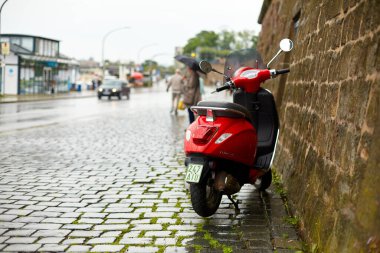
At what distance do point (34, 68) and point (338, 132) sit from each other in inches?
1778

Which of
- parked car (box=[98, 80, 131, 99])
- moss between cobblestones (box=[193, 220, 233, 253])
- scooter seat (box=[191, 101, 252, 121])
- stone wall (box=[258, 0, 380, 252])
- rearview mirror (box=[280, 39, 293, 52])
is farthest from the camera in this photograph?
parked car (box=[98, 80, 131, 99])

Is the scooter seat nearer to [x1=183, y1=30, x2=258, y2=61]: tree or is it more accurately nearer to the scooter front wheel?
the scooter front wheel

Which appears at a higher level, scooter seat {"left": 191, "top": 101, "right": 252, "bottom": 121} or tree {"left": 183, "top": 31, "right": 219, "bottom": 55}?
tree {"left": 183, "top": 31, "right": 219, "bottom": 55}

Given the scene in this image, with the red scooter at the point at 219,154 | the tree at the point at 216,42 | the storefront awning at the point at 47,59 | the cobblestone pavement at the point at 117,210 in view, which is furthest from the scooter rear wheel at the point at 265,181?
the tree at the point at 216,42

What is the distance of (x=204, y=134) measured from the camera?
4918mm

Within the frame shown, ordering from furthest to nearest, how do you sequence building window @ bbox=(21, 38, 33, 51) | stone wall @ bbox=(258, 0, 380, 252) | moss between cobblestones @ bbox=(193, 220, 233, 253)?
building window @ bbox=(21, 38, 33, 51)
moss between cobblestones @ bbox=(193, 220, 233, 253)
stone wall @ bbox=(258, 0, 380, 252)

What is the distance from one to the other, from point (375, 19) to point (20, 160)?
22.4 ft

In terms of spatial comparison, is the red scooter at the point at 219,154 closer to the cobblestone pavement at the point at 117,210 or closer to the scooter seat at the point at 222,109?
the scooter seat at the point at 222,109

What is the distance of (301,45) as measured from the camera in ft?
23.8

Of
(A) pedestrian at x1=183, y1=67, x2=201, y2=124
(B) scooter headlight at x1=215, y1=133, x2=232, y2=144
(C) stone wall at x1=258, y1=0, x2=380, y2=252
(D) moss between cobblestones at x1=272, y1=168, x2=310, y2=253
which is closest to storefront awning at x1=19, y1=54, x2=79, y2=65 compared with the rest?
(A) pedestrian at x1=183, y1=67, x2=201, y2=124

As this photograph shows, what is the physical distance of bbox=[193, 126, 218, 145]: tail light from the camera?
492 cm

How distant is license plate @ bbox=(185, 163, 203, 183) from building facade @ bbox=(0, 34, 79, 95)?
36.4 metres

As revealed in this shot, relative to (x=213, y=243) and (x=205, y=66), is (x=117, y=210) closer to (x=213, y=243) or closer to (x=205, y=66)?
(x=213, y=243)

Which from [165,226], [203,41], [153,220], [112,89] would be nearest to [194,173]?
[165,226]
